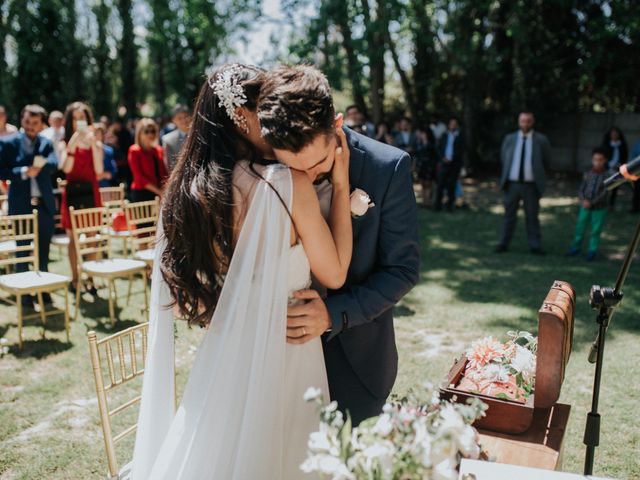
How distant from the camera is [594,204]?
25.6ft

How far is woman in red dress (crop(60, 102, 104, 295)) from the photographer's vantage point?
6594 millimetres

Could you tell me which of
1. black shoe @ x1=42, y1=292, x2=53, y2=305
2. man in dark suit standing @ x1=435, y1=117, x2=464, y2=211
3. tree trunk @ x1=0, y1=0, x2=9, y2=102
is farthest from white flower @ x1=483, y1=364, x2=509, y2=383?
tree trunk @ x1=0, y1=0, x2=9, y2=102

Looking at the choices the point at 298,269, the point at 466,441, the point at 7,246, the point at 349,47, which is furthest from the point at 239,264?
Result: the point at 349,47

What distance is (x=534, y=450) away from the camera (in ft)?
6.21

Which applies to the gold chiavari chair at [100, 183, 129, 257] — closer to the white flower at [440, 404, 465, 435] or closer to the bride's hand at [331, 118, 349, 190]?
the bride's hand at [331, 118, 349, 190]

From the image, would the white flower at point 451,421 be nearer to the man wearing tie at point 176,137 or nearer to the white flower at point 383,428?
the white flower at point 383,428

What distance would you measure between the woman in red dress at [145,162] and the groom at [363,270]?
550cm

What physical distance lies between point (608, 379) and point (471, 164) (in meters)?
14.3

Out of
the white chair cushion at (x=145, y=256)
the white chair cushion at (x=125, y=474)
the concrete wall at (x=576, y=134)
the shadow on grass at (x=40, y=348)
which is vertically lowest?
the shadow on grass at (x=40, y=348)

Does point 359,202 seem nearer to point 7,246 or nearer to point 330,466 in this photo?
point 330,466

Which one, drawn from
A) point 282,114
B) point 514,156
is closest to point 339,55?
point 514,156

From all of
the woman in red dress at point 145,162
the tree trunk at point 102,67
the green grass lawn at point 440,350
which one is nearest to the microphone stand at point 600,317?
the green grass lawn at point 440,350

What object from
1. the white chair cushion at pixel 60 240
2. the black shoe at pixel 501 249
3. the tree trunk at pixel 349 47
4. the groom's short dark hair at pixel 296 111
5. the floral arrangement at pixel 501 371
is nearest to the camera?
the groom's short dark hair at pixel 296 111

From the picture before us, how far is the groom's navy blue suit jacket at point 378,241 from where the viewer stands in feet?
6.22
